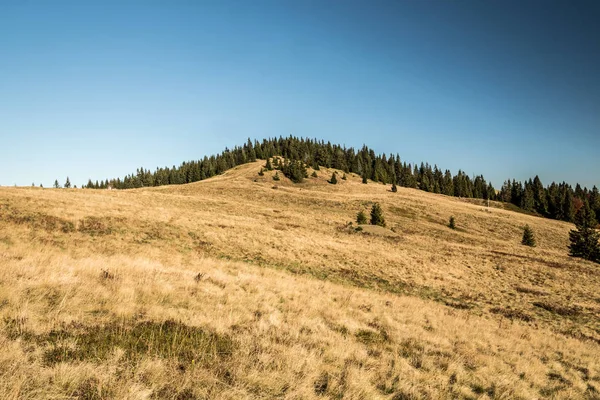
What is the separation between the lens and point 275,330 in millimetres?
7293

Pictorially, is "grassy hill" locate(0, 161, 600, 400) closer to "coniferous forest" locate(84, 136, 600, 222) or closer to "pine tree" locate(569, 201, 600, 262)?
"pine tree" locate(569, 201, 600, 262)

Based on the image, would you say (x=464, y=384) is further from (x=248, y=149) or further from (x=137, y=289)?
(x=248, y=149)

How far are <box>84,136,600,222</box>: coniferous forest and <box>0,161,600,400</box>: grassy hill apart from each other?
88.0m

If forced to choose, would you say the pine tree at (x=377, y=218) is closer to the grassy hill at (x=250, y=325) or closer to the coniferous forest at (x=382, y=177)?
the grassy hill at (x=250, y=325)

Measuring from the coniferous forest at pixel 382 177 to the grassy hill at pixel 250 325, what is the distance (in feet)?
289

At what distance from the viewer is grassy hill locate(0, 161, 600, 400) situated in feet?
14.7

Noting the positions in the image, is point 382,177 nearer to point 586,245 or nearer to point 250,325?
point 586,245

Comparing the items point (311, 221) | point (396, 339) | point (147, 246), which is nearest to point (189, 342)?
point (396, 339)

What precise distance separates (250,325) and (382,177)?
5070 inches

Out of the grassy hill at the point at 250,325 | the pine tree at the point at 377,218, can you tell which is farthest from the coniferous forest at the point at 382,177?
the grassy hill at the point at 250,325

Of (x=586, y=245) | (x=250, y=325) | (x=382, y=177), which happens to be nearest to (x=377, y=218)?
(x=586, y=245)

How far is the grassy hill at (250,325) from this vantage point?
14.7 feet

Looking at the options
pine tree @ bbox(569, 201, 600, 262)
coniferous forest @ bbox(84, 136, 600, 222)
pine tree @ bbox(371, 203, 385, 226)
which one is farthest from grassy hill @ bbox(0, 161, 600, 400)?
coniferous forest @ bbox(84, 136, 600, 222)

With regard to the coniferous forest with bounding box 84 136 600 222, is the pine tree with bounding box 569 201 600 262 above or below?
below
